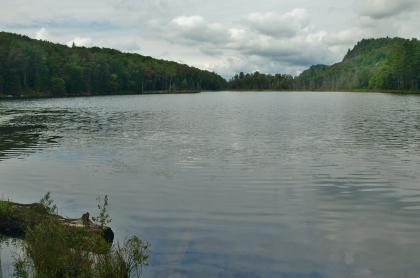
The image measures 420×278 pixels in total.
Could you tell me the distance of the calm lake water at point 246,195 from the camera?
1433cm

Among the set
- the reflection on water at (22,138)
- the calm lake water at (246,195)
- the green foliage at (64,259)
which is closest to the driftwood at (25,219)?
the calm lake water at (246,195)

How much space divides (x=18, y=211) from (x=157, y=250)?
20.1 ft

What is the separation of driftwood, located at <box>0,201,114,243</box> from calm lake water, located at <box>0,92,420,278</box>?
7.36 feet

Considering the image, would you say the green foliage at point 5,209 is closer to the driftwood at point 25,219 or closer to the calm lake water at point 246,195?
the driftwood at point 25,219

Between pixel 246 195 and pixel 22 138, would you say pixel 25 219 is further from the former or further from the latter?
pixel 22 138

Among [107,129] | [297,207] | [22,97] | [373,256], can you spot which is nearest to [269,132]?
[107,129]

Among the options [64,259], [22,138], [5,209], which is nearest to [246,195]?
[5,209]

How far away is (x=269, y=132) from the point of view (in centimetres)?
5388

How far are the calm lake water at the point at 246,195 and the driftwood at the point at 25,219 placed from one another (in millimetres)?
2242

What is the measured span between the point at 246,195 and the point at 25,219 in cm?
1145

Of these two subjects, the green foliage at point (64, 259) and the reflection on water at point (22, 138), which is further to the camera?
the reflection on water at point (22, 138)

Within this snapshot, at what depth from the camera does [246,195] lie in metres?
23.0

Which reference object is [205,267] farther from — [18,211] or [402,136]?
[402,136]

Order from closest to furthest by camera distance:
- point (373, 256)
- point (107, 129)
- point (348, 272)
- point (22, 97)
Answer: point (348, 272) → point (373, 256) → point (107, 129) → point (22, 97)
